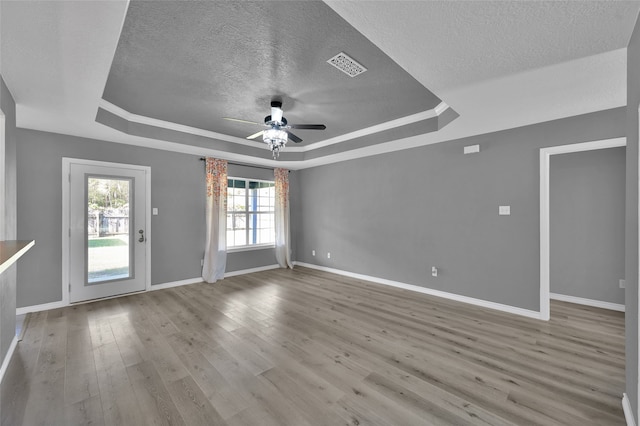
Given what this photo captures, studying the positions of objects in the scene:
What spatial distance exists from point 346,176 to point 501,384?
4205 mm

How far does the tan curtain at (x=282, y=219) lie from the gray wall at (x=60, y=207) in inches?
24.9

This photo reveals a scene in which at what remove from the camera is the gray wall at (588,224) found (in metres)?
3.57

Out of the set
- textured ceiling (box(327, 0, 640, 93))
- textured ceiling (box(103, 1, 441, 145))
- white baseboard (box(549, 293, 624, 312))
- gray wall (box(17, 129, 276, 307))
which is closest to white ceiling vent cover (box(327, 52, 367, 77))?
textured ceiling (box(103, 1, 441, 145))

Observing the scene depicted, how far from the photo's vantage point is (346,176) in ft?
18.5

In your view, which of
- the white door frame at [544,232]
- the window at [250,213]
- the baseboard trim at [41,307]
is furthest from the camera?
the window at [250,213]

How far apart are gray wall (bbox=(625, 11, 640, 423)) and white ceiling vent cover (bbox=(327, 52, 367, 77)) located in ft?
5.88

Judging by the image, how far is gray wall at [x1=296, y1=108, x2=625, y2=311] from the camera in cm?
337

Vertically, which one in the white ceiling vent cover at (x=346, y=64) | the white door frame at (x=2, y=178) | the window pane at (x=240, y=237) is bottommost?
the window pane at (x=240, y=237)

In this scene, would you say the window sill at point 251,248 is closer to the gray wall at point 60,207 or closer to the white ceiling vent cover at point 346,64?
the gray wall at point 60,207

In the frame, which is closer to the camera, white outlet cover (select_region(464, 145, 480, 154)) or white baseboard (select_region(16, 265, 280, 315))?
white baseboard (select_region(16, 265, 280, 315))

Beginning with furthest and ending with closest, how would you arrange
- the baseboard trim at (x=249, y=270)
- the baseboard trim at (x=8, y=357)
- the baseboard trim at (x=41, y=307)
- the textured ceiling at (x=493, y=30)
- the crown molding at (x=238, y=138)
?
1. the baseboard trim at (x=249, y=270)
2. the crown molding at (x=238, y=138)
3. the baseboard trim at (x=41, y=307)
4. the baseboard trim at (x=8, y=357)
5. the textured ceiling at (x=493, y=30)

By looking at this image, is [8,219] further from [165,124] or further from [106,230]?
[165,124]

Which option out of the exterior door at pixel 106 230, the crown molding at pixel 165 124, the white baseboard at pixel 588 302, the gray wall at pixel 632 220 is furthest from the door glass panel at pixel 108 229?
the white baseboard at pixel 588 302

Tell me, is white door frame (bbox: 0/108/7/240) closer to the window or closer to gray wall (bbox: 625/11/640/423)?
the window
